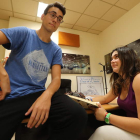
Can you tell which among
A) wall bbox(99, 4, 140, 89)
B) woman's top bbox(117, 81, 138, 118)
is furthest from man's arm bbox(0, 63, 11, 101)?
wall bbox(99, 4, 140, 89)

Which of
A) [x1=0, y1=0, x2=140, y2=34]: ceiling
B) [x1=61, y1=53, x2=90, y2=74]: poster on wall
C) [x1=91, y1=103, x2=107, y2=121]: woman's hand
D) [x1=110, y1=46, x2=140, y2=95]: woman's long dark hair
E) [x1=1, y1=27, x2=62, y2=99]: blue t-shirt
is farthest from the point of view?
[x1=61, y1=53, x2=90, y2=74]: poster on wall

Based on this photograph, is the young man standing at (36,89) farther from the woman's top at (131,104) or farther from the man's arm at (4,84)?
the woman's top at (131,104)

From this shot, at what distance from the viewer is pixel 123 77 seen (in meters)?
0.96

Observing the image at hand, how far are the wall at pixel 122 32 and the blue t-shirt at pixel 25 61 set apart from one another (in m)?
2.17

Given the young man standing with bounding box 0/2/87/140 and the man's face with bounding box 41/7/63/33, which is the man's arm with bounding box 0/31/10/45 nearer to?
the young man standing with bounding box 0/2/87/140

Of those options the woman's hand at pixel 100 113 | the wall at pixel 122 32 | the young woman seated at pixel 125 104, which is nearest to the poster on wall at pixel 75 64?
the wall at pixel 122 32

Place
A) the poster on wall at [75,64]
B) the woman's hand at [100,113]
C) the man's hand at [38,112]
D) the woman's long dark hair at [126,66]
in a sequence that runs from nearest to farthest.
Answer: the man's hand at [38,112] < the woman's hand at [100,113] < the woman's long dark hair at [126,66] < the poster on wall at [75,64]

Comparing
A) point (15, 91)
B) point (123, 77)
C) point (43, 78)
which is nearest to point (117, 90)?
point (123, 77)

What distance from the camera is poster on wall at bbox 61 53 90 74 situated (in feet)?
8.62

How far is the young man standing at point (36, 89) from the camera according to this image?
52 cm

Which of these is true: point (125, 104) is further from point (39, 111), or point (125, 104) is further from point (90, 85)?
point (90, 85)

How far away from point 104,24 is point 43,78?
273cm

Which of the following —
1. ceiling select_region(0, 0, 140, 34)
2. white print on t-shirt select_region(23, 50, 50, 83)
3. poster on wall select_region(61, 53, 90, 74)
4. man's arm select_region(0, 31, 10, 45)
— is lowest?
white print on t-shirt select_region(23, 50, 50, 83)

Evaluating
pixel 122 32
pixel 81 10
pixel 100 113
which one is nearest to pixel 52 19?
pixel 100 113
